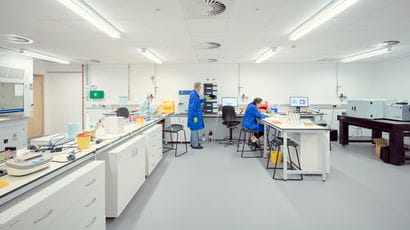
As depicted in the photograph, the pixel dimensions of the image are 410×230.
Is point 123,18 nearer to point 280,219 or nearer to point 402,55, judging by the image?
point 280,219

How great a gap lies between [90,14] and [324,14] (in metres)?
2.95

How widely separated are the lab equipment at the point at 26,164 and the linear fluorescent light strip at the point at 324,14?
320 cm

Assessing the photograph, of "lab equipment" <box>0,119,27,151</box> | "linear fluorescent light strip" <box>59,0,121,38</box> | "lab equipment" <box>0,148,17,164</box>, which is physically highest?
"linear fluorescent light strip" <box>59,0,121,38</box>

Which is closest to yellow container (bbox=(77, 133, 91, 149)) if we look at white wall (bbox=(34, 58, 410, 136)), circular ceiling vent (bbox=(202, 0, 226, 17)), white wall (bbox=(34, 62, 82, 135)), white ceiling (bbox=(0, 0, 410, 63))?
white ceiling (bbox=(0, 0, 410, 63))

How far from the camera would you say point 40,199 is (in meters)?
1.13

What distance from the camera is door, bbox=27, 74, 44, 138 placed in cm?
618

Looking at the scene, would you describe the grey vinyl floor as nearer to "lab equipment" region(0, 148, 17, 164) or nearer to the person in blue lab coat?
the person in blue lab coat

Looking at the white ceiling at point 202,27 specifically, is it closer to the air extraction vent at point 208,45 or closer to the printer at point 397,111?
the air extraction vent at point 208,45

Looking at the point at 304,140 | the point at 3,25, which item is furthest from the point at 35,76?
the point at 304,140

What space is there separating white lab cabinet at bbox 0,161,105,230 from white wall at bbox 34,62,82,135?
577cm

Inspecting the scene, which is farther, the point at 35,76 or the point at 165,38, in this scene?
the point at 35,76

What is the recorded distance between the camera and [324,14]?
2635mm

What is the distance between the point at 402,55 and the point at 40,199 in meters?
7.67

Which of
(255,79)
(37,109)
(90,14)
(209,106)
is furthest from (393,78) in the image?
(37,109)
